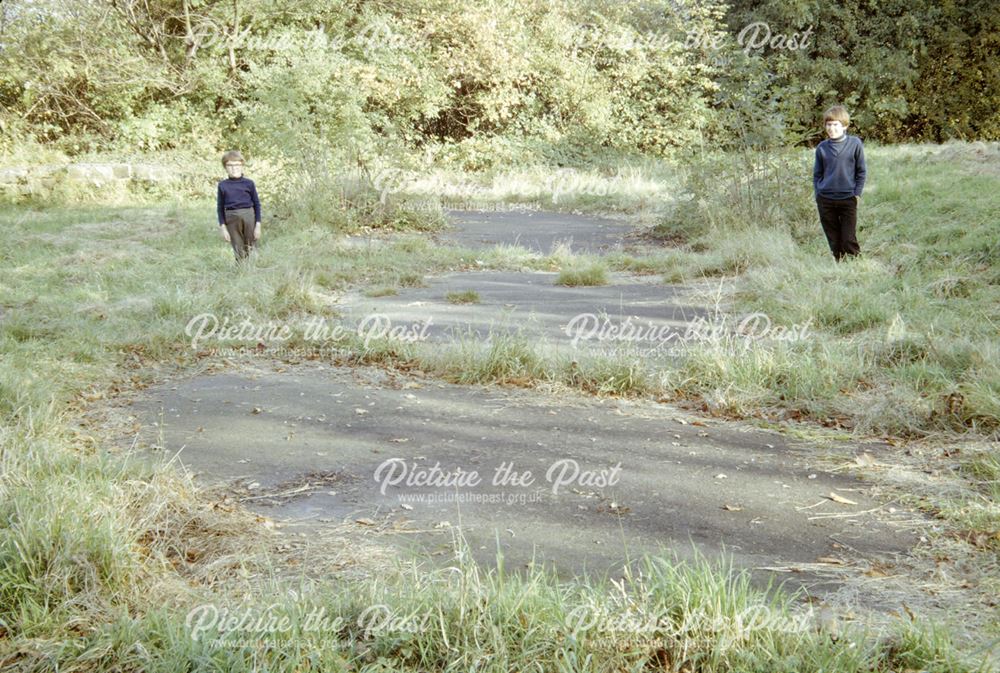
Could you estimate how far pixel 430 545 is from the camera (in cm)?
357

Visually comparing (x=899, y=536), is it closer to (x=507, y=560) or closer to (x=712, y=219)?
(x=507, y=560)

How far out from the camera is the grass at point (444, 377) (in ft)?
8.96

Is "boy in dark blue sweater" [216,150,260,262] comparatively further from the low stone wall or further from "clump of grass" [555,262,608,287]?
the low stone wall

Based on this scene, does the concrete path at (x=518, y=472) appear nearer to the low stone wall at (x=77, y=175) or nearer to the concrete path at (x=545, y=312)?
the concrete path at (x=545, y=312)

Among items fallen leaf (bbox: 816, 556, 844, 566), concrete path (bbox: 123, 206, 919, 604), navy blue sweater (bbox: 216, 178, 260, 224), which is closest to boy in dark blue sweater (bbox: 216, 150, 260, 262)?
navy blue sweater (bbox: 216, 178, 260, 224)

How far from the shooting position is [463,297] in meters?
8.93

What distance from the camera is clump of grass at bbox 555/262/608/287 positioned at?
9.83 meters

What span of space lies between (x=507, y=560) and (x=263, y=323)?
15.4 ft

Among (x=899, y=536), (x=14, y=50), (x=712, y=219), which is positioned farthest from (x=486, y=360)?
(x=14, y=50)

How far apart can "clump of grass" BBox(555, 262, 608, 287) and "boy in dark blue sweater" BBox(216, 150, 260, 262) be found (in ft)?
11.9

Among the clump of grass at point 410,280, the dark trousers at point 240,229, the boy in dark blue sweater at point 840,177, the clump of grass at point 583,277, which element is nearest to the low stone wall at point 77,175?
the dark trousers at point 240,229

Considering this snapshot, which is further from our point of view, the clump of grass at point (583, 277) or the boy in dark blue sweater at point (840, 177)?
the clump of grass at point (583, 277)

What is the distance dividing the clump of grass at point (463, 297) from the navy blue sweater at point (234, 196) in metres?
2.59

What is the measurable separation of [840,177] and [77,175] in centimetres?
1456
